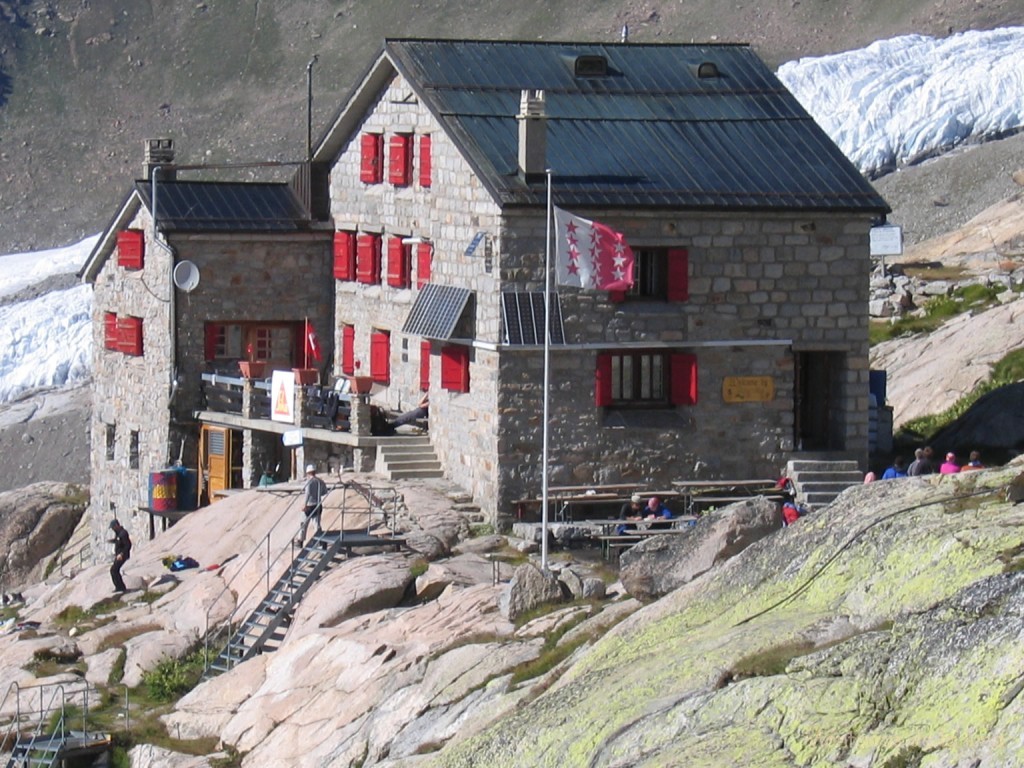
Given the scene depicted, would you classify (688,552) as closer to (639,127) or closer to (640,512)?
(640,512)

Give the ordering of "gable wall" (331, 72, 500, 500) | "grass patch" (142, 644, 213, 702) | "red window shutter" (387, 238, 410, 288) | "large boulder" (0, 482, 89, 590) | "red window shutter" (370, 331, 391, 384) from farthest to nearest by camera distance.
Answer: "large boulder" (0, 482, 89, 590), "red window shutter" (370, 331, 391, 384), "red window shutter" (387, 238, 410, 288), "gable wall" (331, 72, 500, 500), "grass patch" (142, 644, 213, 702)

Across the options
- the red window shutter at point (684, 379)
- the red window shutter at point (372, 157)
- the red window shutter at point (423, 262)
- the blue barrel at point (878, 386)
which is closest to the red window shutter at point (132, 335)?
the red window shutter at point (372, 157)

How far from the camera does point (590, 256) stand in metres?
34.2

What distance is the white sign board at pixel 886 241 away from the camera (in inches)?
2100

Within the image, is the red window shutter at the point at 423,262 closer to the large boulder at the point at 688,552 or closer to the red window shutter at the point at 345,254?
the red window shutter at the point at 345,254

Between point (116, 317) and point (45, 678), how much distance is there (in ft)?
48.9

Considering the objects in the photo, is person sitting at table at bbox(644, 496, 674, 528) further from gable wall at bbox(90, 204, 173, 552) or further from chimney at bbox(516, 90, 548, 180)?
gable wall at bbox(90, 204, 173, 552)

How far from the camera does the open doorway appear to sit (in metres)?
39.2

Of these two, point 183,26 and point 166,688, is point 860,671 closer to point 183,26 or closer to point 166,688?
point 166,688

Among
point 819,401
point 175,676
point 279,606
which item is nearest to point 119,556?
point 175,676

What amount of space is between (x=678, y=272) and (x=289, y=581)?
887cm

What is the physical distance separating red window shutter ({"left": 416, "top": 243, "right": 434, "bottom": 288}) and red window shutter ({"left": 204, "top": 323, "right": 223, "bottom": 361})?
6.10 m

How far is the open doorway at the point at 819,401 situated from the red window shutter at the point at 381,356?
8782 mm

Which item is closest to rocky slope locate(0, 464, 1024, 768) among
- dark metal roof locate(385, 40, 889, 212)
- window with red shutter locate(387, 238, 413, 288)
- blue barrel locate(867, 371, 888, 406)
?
dark metal roof locate(385, 40, 889, 212)
